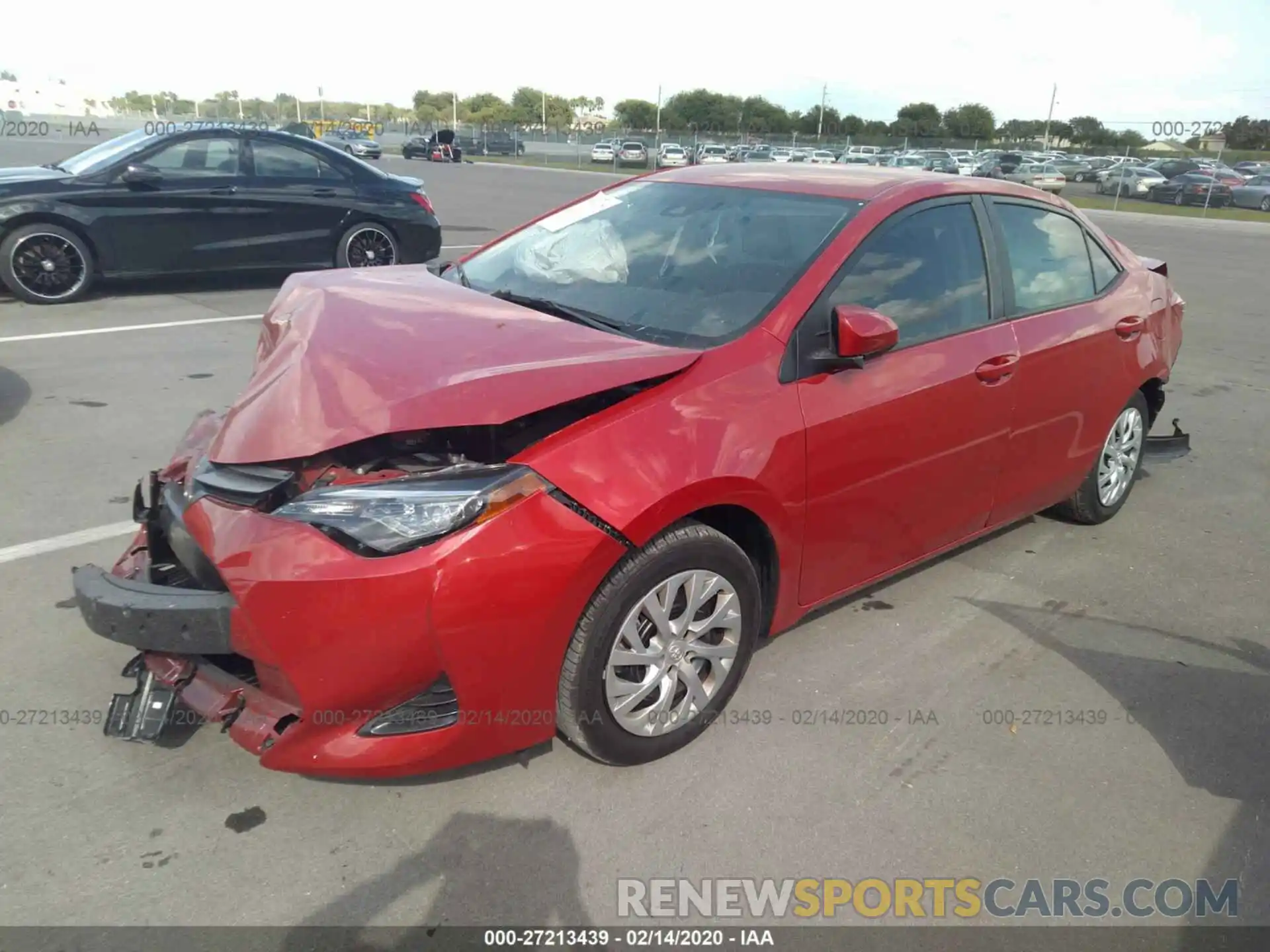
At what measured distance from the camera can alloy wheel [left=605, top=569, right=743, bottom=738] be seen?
2.77 m

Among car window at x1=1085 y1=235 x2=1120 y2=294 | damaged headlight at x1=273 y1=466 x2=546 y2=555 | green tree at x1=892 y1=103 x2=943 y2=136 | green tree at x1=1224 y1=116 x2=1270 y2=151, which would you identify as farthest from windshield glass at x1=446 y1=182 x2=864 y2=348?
green tree at x1=892 y1=103 x2=943 y2=136

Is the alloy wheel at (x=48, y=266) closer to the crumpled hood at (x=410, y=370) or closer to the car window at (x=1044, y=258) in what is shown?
the crumpled hood at (x=410, y=370)

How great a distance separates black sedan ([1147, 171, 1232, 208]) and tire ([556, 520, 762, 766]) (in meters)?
37.3

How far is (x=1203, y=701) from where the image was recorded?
3496 mm

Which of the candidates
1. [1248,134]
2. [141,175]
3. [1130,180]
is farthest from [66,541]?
[1248,134]

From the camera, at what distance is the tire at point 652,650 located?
266 cm

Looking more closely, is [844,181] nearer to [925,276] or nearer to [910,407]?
[925,276]

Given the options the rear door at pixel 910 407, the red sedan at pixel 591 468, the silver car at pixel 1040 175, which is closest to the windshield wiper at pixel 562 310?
the red sedan at pixel 591 468

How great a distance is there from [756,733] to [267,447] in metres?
1.75

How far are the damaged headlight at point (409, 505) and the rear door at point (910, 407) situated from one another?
1076 millimetres

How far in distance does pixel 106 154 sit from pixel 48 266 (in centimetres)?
117

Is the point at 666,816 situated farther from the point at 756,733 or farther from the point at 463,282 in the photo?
the point at 463,282

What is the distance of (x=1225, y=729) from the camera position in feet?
10.9

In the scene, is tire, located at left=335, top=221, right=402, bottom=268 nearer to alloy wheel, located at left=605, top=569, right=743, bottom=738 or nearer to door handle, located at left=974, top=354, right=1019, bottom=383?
door handle, located at left=974, top=354, right=1019, bottom=383
